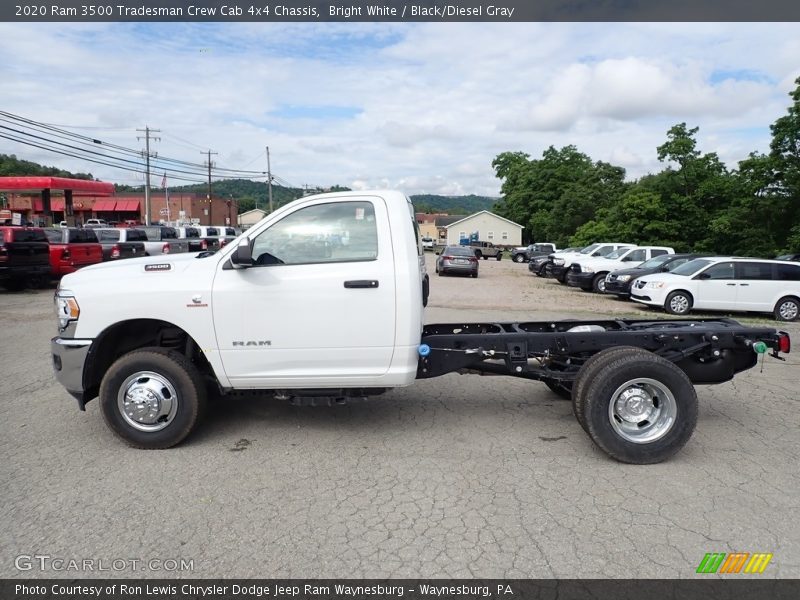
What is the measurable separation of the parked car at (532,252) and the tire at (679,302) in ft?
83.3

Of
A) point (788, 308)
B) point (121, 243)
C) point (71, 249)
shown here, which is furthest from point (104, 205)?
point (788, 308)

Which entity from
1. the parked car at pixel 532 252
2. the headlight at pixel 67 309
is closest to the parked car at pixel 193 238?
the headlight at pixel 67 309

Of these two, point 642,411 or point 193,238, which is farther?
point 193,238

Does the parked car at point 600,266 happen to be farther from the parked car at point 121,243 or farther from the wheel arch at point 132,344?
the wheel arch at point 132,344

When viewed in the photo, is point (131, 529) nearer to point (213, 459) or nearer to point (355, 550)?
point (213, 459)

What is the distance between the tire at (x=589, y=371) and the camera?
457 cm

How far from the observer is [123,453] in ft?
15.5

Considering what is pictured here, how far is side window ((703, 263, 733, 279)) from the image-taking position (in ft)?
47.0

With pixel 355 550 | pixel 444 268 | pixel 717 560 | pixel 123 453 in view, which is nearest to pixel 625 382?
pixel 717 560

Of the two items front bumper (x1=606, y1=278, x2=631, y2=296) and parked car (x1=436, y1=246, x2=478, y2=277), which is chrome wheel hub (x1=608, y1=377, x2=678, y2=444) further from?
parked car (x1=436, y1=246, x2=478, y2=277)

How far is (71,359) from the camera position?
186 inches

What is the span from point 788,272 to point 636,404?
12.1 metres

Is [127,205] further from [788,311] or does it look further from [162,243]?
[788,311]
